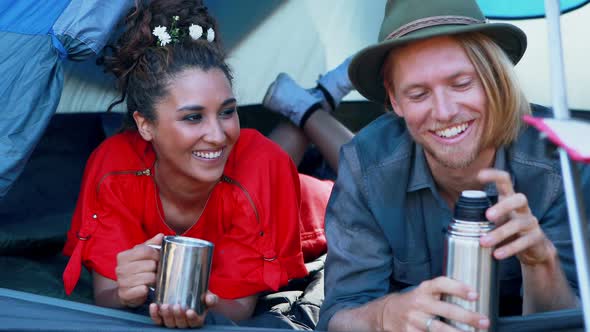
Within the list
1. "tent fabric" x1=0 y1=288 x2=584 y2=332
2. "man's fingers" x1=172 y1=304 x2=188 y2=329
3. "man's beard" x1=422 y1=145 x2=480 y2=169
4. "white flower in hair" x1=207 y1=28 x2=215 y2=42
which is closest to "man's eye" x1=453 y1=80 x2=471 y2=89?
"man's beard" x1=422 y1=145 x2=480 y2=169

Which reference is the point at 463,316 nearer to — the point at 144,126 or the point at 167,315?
the point at 167,315

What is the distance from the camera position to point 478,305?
1239mm

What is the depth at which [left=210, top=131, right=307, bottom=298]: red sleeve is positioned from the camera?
80.0 inches

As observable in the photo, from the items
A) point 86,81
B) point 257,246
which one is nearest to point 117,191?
point 257,246

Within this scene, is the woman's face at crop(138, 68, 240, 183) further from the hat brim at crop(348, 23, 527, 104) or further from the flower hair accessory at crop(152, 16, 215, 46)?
the hat brim at crop(348, 23, 527, 104)

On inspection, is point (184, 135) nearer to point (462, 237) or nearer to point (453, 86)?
point (453, 86)

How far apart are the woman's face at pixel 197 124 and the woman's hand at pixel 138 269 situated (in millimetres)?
477

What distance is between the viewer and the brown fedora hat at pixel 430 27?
1574mm

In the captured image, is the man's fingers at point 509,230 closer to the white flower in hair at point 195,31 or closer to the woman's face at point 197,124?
the woman's face at point 197,124

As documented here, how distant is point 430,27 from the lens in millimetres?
1605

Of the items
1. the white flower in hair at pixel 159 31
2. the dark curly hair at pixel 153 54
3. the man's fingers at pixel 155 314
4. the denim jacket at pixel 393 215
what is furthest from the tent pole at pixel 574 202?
the white flower in hair at pixel 159 31

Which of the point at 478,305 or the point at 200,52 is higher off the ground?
the point at 200,52

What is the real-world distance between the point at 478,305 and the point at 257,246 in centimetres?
91

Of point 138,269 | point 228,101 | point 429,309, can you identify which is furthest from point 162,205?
point 429,309
